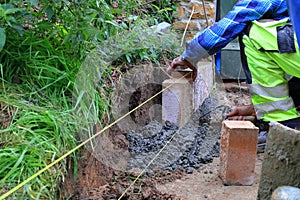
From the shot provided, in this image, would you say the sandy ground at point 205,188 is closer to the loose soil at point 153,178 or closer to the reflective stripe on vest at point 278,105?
the loose soil at point 153,178

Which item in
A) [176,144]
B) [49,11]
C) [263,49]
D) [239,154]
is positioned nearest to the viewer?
[49,11]

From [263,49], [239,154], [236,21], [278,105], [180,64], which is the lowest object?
[239,154]

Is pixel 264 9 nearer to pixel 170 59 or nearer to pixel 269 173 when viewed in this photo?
pixel 170 59

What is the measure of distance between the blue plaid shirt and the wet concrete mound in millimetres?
577

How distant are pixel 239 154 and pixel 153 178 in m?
0.46

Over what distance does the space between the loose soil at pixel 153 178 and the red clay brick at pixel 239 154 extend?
0.05 metres

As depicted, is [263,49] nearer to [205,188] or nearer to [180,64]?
[180,64]

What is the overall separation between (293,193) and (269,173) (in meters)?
0.26

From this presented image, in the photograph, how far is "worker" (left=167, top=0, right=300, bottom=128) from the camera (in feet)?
7.07

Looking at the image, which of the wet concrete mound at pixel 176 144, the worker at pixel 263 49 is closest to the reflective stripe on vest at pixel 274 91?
the worker at pixel 263 49

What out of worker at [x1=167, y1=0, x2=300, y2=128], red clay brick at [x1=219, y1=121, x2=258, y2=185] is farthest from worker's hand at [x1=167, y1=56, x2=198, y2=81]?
red clay brick at [x1=219, y1=121, x2=258, y2=185]

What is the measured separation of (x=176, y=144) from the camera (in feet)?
7.86

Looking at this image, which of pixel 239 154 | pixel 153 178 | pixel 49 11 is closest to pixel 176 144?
pixel 153 178

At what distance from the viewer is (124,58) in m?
2.53
